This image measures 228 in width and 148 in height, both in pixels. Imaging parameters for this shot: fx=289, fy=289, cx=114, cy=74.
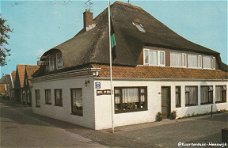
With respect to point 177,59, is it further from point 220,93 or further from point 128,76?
point 220,93

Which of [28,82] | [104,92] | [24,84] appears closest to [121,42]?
[104,92]

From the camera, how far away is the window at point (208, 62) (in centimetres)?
2432

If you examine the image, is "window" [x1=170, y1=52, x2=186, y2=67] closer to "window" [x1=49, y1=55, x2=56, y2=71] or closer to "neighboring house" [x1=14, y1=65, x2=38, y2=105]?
"window" [x1=49, y1=55, x2=56, y2=71]

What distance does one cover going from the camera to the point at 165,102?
19891 millimetres

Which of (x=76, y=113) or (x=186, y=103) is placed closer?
(x=76, y=113)

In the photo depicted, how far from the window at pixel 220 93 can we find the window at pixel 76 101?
1257 cm

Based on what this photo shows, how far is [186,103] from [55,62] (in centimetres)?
1026

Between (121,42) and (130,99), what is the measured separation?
13.1 feet

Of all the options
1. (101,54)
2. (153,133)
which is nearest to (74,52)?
(101,54)

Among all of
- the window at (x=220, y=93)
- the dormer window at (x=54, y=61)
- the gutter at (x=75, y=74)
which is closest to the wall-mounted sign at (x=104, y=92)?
the gutter at (x=75, y=74)

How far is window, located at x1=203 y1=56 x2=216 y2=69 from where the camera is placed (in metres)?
24.3

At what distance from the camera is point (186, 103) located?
2134 cm

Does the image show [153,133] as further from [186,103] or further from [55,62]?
[55,62]

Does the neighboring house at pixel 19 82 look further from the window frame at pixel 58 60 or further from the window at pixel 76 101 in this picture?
the window at pixel 76 101
